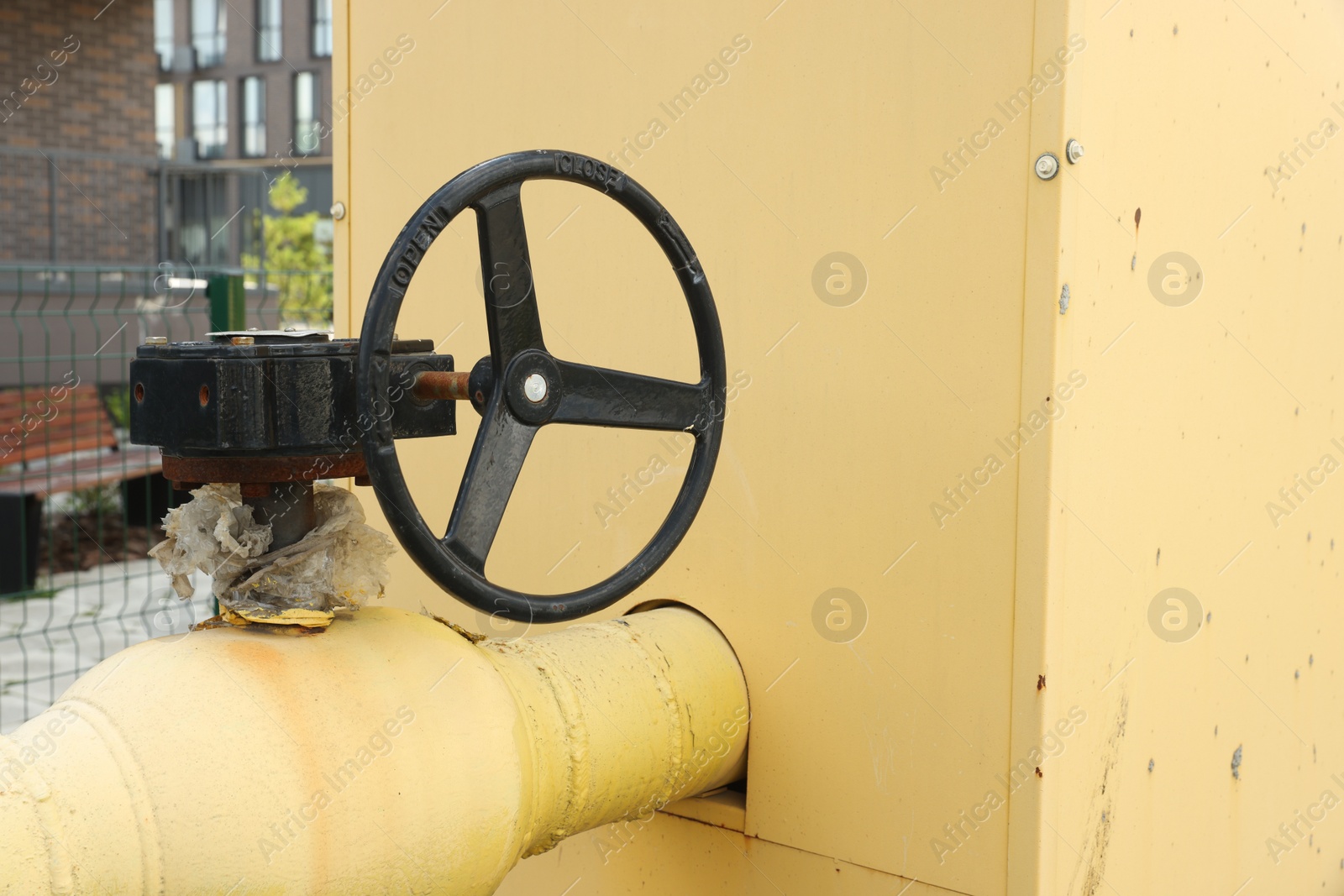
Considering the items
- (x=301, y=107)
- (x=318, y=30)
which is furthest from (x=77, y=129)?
(x=301, y=107)

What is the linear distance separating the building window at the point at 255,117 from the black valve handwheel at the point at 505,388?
26.9 metres

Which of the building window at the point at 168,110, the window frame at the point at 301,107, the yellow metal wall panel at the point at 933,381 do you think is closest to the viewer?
the yellow metal wall panel at the point at 933,381

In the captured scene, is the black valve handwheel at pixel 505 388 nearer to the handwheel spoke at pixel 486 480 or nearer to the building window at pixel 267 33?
the handwheel spoke at pixel 486 480

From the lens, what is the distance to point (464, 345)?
1.96 m

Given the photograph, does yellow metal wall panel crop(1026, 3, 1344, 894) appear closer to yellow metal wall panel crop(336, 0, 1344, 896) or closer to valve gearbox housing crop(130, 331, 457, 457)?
yellow metal wall panel crop(336, 0, 1344, 896)

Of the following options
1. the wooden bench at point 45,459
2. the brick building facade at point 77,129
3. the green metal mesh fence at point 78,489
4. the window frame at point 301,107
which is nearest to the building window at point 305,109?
the window frame at point 301,107

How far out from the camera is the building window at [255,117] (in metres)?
25.9

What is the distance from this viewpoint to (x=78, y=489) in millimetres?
6703

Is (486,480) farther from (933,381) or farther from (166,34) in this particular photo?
(166,34)

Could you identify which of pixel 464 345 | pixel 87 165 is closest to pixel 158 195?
pixel 87 165

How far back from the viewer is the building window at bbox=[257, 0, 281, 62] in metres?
25.5

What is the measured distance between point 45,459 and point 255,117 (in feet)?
71.0

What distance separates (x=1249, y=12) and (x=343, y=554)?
1.59 meters

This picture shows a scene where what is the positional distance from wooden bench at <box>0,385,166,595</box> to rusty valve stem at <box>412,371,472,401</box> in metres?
4.51
